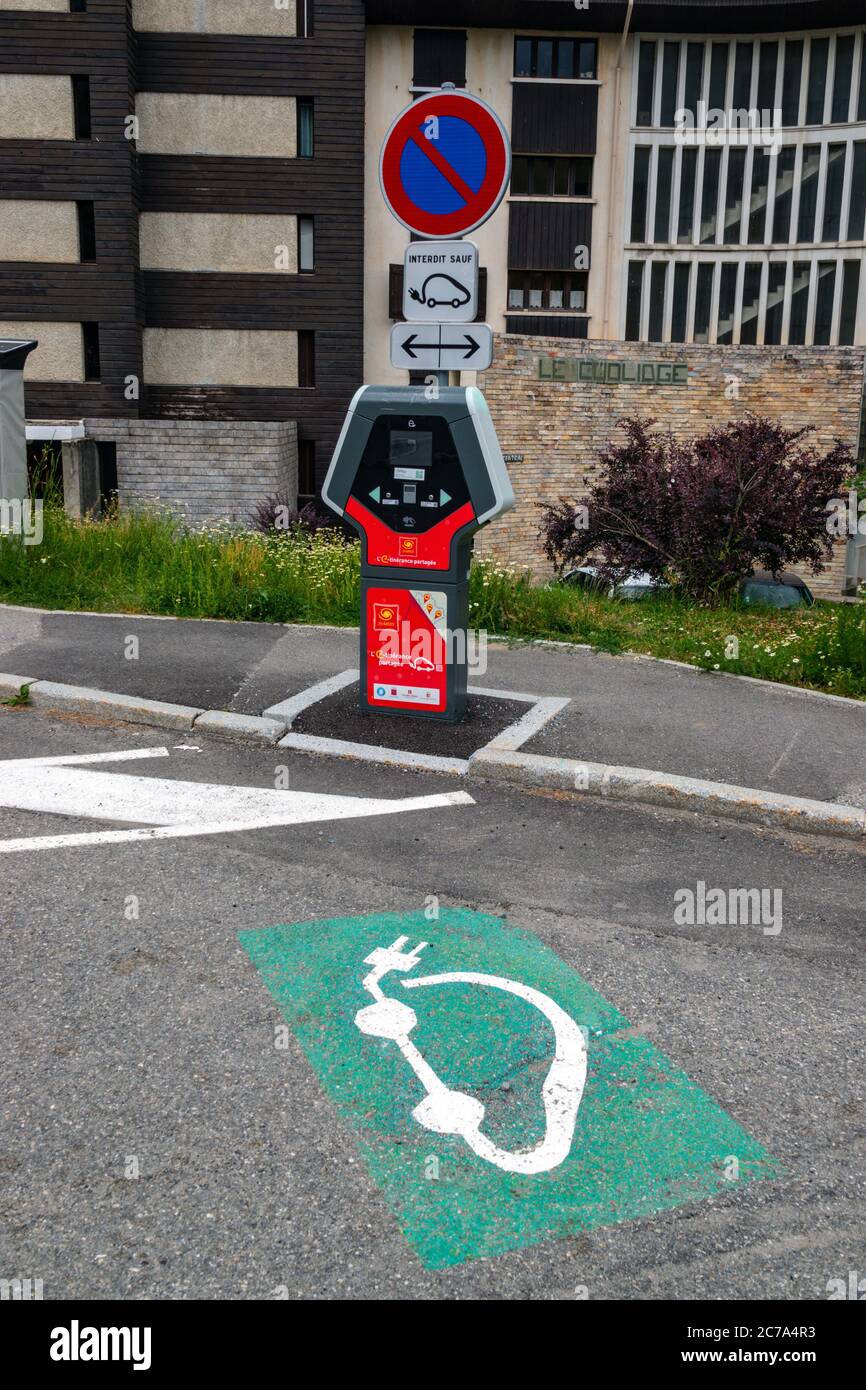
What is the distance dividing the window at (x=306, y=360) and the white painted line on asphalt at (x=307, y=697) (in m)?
26.2

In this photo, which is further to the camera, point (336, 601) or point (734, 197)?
point (734, 197)

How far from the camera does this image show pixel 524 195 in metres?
35.8

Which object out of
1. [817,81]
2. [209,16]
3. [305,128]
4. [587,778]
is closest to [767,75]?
[817,81]

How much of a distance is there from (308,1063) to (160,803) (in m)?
2.45

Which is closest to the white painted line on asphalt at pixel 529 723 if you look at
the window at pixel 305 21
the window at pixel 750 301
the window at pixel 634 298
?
the window at pixel 305 21

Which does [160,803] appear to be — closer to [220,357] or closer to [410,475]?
[410,475]

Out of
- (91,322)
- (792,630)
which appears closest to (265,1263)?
(792,630)

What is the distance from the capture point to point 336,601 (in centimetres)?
977

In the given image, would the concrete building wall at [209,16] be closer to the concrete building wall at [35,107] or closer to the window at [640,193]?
the concrete building wall at [35,107]

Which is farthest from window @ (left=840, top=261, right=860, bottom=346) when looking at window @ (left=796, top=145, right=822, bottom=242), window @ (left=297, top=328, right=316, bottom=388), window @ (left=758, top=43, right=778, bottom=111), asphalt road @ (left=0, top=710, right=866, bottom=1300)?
asphalt road @ (left=0, top=710, right=866, bottom=1300)

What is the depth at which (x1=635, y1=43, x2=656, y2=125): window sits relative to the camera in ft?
115

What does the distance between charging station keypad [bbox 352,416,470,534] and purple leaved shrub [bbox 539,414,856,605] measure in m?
6.04
